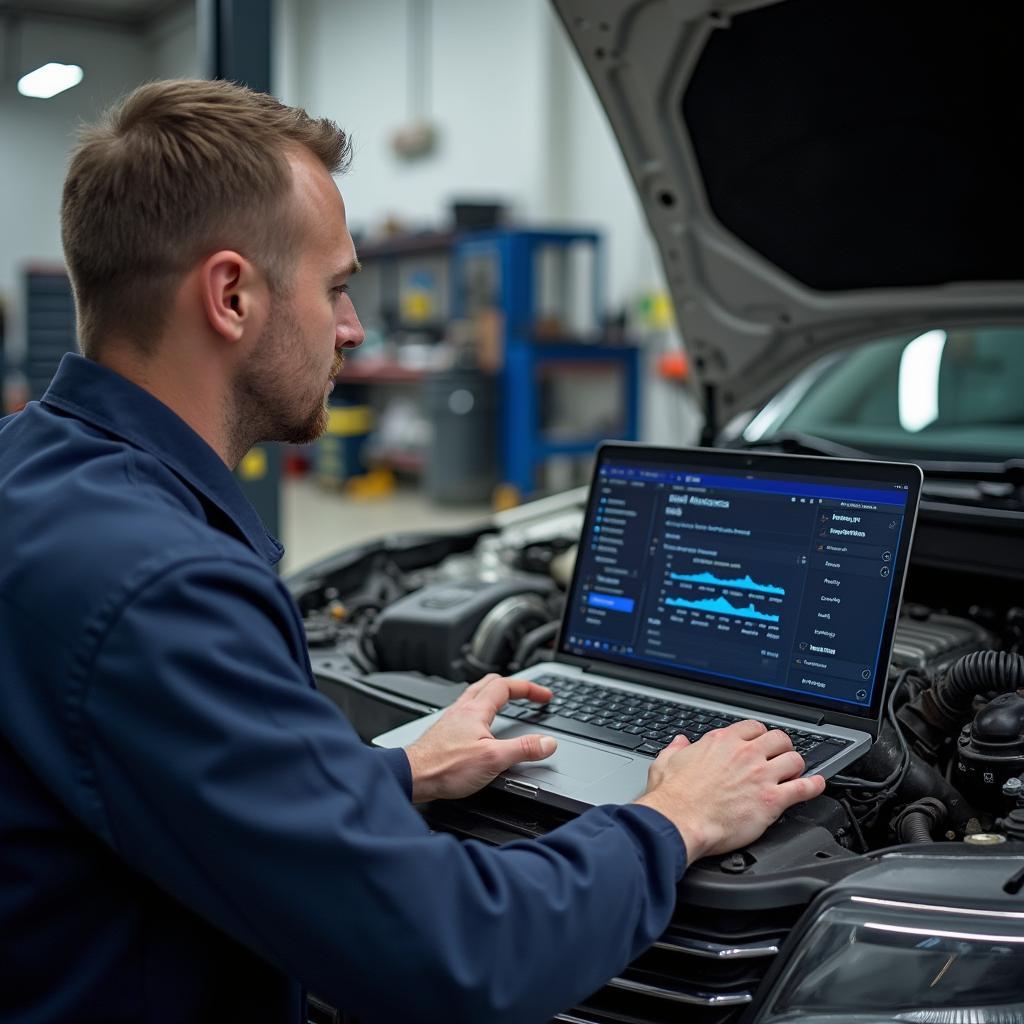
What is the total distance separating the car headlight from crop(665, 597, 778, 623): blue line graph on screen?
1.25 ft

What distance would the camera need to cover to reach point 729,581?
1.30 metres

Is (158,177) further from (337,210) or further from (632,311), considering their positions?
(632,311)

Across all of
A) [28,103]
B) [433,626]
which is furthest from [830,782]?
[28,103]

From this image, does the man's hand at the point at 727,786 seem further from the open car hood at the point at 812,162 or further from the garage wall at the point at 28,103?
the garage wall at the point at 28,103

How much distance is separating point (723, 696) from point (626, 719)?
0.12 meters

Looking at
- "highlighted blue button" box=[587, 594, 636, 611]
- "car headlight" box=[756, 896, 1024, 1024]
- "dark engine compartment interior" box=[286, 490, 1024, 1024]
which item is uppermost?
"highlighted blue button" box=[587, 594, 636, 611]

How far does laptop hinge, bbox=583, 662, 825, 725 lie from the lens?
1.21 metres

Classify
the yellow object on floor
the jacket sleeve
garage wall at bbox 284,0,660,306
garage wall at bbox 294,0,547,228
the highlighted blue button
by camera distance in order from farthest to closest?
1. the yellow object on floor
2. garage wall at bbox 294,0,547,228
3. garage wall at bbox 284,0,660,306
4. the highlighted blue button
5. the jacket sleeve

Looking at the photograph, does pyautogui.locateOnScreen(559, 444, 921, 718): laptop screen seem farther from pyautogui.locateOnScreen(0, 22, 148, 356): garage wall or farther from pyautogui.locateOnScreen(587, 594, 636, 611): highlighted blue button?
pyautogui.locateOnScreen(0, 22, 148, 356): garage wall

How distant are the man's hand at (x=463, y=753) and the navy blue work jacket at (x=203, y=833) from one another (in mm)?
221

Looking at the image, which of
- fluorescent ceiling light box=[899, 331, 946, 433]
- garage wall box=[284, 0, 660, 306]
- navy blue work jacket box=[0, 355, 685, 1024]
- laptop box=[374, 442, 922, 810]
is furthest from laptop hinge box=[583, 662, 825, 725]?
garage wall box=[284, 0, 660, 306]

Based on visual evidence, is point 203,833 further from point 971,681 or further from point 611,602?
point 971,681

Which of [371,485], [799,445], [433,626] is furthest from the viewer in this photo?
[371,485]

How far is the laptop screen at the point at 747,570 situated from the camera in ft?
3.94
